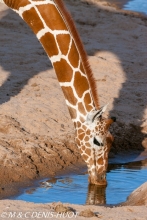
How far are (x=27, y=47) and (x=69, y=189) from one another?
5917mm

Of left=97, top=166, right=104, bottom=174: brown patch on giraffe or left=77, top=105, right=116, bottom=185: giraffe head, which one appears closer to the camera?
left=77, top=105, right=116, bottom=185: giraffe head

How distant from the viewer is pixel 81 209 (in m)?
6.30

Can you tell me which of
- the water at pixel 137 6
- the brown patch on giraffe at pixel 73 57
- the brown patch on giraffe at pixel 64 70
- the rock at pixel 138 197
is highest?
the water at pixel 137 6

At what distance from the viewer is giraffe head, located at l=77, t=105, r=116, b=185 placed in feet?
24.5

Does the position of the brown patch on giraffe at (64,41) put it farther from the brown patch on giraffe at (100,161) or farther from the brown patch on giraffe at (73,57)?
the brown patch on giraffe at (100,161)

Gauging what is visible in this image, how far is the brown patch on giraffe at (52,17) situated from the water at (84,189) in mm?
1805

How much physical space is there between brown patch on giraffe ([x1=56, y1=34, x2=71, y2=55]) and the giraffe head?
28.4 inches

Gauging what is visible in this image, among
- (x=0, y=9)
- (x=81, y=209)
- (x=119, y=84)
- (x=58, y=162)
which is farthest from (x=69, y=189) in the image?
(x=0, y=9)

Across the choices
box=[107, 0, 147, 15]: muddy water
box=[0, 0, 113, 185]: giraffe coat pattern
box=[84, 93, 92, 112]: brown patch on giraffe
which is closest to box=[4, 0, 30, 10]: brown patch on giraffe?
box=[0, 0, 113, 185]: giraffe coat pattern

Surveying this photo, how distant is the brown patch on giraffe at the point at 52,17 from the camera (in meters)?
7.35

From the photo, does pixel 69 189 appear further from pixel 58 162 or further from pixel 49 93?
pixel 49 93

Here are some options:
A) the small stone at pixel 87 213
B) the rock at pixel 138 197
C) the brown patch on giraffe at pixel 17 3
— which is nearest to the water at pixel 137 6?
the brown patch on giraffe at pixel 17 3

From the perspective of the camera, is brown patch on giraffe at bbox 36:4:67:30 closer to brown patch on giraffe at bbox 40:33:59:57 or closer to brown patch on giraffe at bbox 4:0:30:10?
brown patch on giraffe at bbox 40:33:59:57

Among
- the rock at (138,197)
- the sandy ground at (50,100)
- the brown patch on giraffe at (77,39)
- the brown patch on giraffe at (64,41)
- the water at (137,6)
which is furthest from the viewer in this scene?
the water at (137,6)
